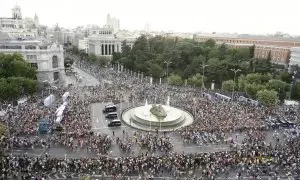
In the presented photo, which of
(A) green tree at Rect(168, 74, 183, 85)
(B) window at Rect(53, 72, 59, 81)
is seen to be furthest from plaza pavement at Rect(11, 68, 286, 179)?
(B) window at Rect(53, 72, 59, 81)

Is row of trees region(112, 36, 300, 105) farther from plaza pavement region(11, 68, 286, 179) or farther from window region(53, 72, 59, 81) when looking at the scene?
window region(53, 72, 59, 81)

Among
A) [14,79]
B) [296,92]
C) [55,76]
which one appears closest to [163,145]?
[14,79]

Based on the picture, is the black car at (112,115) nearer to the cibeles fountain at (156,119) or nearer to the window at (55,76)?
the cibeles fountain at (156,119)

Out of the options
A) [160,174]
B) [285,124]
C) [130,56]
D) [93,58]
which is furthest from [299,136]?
[93,58]

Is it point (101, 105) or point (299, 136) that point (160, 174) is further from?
point (101, 105)

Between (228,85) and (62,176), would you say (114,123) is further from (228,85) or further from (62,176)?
(228,85)
